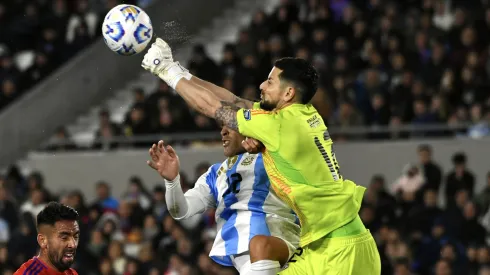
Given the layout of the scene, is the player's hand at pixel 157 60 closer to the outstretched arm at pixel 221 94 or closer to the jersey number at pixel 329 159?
the outstretched arm at pixel 221 94

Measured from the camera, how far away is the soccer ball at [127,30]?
27.8ft

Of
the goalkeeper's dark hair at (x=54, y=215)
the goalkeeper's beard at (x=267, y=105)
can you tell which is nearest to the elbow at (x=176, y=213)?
the goalkeeper's dark hair at (x=54, y=215)

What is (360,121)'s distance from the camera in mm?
16656

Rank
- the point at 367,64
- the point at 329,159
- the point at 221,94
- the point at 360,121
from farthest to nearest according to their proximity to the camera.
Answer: the point at 367,64, the point at 360,121, the point at 221,94, the point at 329,159

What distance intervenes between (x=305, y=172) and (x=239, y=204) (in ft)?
2.77

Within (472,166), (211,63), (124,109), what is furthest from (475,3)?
(124,109)

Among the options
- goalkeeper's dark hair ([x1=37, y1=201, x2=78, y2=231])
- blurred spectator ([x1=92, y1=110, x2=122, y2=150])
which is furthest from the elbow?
blurred spectator ([x1=92, y1=110, x2=122, y2=150])

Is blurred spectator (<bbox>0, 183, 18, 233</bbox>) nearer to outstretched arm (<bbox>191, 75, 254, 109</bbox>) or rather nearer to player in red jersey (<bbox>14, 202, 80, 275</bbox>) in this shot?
player in red jersey (<bbox>14, 202, 80, 275</bbox>)

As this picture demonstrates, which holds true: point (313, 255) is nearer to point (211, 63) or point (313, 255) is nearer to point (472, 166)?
point (472, 166)

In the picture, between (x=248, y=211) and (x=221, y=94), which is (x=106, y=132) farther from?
(x=221, y=94)

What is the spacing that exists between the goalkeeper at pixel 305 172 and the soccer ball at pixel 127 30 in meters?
0.55

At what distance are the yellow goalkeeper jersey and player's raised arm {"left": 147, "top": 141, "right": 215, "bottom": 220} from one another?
2.75 feet

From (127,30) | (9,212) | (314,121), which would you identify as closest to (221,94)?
(314,121)

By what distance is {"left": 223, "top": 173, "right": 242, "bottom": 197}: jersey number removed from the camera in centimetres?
857
